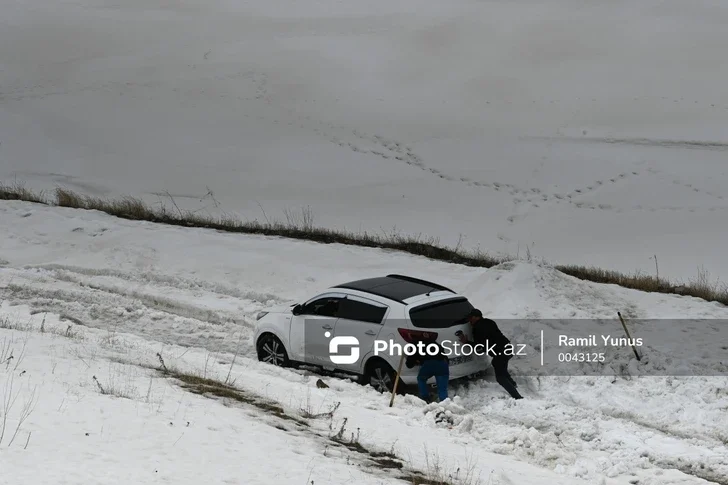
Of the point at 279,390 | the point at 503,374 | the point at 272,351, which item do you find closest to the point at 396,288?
the point at 503,374

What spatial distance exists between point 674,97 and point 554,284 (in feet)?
77.6

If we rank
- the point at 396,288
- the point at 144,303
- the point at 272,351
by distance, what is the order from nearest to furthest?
1. the point at 396,288
2. the point at 272,351
3. the point at 144,303

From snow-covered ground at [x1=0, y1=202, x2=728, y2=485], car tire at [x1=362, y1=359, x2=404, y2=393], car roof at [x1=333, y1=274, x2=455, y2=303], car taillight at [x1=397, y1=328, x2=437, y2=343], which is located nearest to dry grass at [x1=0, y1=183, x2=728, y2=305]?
snow-covered ground at [x1=0, y1=202, x2=728, y2=485]

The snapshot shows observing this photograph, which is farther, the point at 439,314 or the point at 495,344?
the point at 439,314

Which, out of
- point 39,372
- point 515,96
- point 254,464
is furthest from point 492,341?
point 515,96

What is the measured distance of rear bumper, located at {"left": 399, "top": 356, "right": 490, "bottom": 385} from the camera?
1246 centimetres

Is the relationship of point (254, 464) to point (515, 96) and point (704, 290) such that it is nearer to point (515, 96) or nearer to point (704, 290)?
point (704, 290)

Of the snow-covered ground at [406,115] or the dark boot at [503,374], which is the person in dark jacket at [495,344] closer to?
the dark boot at [503,374]

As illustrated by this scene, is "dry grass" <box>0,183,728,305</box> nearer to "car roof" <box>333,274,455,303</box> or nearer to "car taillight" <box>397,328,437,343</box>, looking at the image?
"car roof" <box>333,274,455,303</box>

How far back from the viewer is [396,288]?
13539 mm

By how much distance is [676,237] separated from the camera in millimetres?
27125

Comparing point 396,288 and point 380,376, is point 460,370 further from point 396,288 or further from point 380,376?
point 396,288

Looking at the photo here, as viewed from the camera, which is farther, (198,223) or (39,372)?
(198,223)

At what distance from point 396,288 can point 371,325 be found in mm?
869
